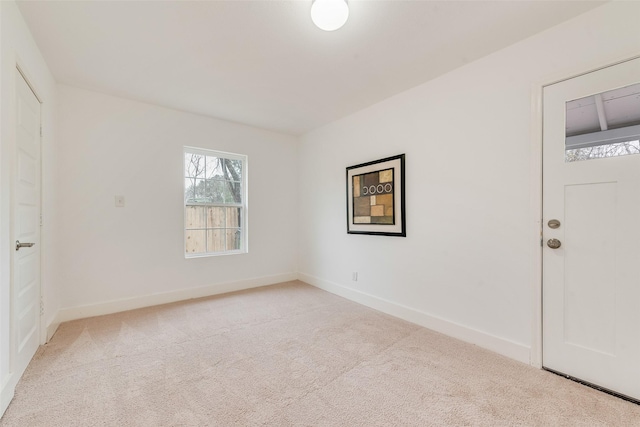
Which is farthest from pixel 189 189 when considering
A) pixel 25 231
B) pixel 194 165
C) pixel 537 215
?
pixel 537 215

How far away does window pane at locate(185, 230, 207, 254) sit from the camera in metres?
3.66

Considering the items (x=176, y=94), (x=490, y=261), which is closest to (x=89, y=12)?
(x=176, y=94)

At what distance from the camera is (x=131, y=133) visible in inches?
126

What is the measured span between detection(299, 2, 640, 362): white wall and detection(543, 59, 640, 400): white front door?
110 millimetres

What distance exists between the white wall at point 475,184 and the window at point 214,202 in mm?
1852

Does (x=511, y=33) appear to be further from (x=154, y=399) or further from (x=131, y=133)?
(x=131, y=133)

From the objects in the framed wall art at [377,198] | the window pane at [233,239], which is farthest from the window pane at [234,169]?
the framed wall art at [377,198]

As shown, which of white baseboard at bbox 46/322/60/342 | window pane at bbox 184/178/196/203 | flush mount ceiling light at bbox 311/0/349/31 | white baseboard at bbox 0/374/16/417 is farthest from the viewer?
window pane at bbox 184/178/196/203

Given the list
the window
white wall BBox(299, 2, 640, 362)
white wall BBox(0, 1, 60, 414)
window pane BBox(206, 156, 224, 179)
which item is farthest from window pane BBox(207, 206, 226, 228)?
white wall BBox(0, 1, 60, 414)

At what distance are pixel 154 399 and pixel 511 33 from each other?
→ 342cm

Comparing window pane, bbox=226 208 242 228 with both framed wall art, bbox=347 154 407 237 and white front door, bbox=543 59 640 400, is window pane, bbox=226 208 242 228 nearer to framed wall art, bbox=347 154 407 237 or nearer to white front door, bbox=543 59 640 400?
framed wall art, bbox=347 154 407 237

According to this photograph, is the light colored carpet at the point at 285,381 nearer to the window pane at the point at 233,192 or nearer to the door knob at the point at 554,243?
the door knob at the point at 554,243

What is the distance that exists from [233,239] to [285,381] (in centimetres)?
258

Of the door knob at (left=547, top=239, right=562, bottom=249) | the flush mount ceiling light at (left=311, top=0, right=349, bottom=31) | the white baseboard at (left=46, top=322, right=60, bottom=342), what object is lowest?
the white baseboard at (left=46, top=322, right=60, bottom=342)
